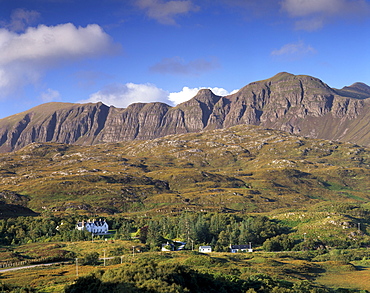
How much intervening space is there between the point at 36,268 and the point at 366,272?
244 feet

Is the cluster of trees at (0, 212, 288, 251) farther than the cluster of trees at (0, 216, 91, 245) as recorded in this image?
Yes

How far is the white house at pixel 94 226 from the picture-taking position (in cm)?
14375

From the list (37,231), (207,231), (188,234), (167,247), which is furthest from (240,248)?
(37,231)

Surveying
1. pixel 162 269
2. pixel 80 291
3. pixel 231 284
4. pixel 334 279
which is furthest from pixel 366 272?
pixel 80 291

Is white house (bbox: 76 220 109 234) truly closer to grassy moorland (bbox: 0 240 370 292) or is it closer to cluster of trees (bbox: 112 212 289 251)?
cluster of trees (bbox: 112 212 289 251)

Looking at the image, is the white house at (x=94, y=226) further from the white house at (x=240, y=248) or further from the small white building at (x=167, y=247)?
the white house at (x=240, y=248)

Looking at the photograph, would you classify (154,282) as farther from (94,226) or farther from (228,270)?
(94,226)

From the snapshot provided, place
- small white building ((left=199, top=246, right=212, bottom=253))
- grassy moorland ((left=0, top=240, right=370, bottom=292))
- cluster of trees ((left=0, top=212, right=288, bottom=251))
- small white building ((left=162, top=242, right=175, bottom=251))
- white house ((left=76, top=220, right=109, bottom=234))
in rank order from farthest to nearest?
white house ((left=76, top=220, right=109, bottom=234)), cluster of trees ((left=0, top=212, right=288, bottom=251)), small white building ((left=199, top=246, right=212, bottom=253)), small white building ((left=162, top=242, right=175, bottom=251)), grassy moorland ((left=0, top=240, right=370, bottom=292))

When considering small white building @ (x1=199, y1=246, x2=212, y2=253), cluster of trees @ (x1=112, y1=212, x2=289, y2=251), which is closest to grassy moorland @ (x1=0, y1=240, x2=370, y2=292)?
small white building @ (x1=199, y1=246, x2=212, y2=253)

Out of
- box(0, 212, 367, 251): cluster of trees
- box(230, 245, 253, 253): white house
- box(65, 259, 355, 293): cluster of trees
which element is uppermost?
box(65, 259, 355, 293): cluster of trees

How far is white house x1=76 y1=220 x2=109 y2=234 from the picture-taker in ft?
472

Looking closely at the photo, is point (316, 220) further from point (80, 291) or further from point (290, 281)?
point (80, 291)

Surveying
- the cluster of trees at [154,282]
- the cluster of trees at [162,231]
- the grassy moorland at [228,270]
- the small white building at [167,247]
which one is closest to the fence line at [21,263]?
the grassy moorland at [228,270]

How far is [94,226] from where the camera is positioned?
14775cm
